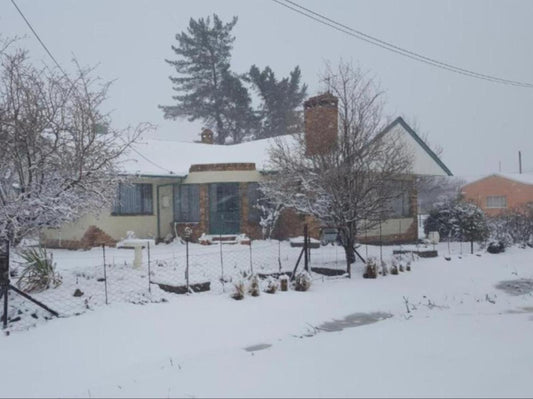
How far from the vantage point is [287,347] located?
250 inches

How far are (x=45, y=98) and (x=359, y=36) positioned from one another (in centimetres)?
960

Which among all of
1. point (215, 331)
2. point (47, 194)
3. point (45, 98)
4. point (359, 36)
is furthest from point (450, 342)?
point (359, 36)

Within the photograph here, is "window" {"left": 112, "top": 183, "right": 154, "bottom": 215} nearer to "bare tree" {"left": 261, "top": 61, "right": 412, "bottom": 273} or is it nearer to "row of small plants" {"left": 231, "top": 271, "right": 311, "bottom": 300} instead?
"bare tree" {"left": 261, "top": 61, "right": 412, "bottom": 273}

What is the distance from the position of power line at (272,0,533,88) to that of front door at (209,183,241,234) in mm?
6994

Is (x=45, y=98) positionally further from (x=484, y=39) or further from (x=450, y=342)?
(x=484, y=39)

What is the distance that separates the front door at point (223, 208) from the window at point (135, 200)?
8.00ft

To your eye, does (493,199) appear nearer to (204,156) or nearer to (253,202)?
(204,156)

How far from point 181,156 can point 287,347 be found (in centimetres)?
1598

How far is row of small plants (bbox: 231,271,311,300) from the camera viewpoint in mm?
8891

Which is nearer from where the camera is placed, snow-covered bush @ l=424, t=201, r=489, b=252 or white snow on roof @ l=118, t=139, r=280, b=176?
snow-covered bush @ l=424, t=201, r=489, b=252

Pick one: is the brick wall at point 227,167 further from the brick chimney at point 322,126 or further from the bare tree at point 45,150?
the bare tree at point 45,150

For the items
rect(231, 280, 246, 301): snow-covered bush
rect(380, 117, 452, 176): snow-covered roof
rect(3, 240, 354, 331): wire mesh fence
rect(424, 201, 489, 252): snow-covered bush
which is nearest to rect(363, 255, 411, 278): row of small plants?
rect(3, 240, 354, 331): wire mesh fence

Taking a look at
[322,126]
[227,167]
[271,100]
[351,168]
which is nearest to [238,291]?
[351,168]

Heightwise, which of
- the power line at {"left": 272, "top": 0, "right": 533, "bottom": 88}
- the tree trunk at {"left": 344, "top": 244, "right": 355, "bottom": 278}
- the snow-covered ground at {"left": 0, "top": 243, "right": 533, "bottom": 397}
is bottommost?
the snow-covered ground at {"left": 0, "top": 243, "right": 533, "bottom": 397}
